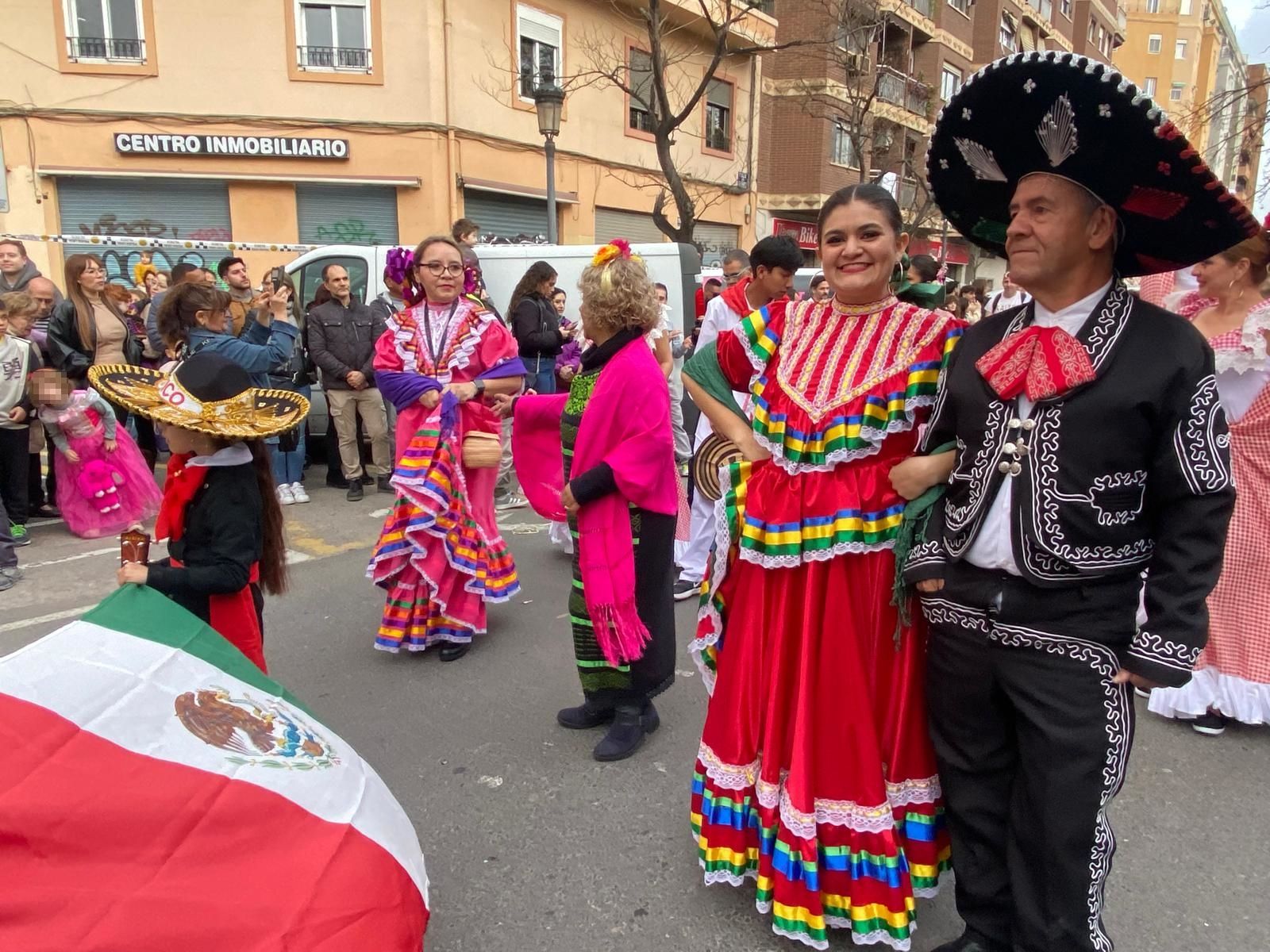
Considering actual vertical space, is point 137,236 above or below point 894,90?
below

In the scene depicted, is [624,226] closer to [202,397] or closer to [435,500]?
[435,500]

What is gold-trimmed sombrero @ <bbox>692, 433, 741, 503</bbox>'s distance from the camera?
258cm

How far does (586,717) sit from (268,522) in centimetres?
147

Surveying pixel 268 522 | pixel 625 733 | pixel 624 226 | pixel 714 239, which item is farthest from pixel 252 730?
pixel 714 239

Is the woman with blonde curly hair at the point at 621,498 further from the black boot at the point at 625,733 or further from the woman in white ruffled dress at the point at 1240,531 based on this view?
the woman in white ruffled dress at the point at 1240,531

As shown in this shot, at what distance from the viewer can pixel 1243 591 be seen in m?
3.56

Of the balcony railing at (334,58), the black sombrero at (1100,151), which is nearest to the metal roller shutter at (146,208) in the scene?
the balcony railing at (334,58)

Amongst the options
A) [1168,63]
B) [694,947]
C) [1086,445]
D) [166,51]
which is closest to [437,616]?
[694,947]

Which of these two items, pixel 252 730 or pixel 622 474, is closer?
pixel 252 730

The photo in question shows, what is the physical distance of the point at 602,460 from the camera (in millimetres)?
3084

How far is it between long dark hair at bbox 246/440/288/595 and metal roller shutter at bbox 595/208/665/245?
612 inches

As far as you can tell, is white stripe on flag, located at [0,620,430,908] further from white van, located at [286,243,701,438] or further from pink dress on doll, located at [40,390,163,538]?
white van, located at [286,243,701,438]

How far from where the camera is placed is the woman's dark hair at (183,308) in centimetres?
612

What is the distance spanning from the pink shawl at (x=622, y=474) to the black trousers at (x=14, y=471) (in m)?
4.83
